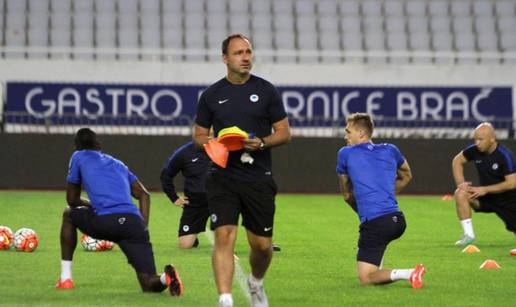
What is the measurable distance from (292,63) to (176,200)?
52.7 ft

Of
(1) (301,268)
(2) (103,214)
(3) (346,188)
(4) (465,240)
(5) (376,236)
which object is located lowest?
(4) (465,240)

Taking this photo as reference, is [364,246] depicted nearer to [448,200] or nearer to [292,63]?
[448,200]

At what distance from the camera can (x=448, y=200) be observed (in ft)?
91.5

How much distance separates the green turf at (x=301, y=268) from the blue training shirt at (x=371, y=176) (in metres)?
0.71

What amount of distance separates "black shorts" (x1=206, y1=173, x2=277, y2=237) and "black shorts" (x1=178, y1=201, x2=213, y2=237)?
20.8 ft

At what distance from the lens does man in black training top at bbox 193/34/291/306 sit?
967cm

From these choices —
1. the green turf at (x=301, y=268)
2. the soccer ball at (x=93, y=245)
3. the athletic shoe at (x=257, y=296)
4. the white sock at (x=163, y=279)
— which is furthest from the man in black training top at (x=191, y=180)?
the athletic shoe at (x=257, y=296)

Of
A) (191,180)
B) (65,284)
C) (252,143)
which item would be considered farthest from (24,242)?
(252,143)

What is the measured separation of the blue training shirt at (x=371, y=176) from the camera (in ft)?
38.4

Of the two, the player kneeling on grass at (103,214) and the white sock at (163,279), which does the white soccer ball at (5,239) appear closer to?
the player kneeling on grass at (103,214)

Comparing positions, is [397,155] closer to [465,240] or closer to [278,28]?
[465,240]

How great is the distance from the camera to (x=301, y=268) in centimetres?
1369

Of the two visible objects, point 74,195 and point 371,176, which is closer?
point 74,195

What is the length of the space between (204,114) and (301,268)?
13.5 feet
